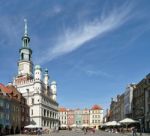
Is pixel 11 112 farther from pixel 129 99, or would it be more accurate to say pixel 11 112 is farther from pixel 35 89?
pixel 35 89

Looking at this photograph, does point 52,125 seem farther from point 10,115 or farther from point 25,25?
point 10,115

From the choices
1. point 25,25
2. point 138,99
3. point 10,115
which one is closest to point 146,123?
point 138,99

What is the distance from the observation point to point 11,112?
94250 mm

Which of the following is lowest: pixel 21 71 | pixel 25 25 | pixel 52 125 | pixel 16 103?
pixel 52 125

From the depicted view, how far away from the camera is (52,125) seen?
161875 mm

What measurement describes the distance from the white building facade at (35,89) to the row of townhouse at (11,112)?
88.8 ft

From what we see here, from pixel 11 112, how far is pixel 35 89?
50.8 meters

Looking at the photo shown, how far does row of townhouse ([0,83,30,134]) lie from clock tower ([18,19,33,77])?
1645 inches

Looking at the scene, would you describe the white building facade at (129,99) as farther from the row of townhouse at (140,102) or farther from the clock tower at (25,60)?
the clock tower at (25,60)

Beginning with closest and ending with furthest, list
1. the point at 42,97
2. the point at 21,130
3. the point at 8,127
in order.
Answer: the point at 8,127 → the point at 21,130 → the point at 42,97

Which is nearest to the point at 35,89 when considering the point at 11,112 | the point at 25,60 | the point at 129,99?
the point at 25,60

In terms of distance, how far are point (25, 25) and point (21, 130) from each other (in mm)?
66172

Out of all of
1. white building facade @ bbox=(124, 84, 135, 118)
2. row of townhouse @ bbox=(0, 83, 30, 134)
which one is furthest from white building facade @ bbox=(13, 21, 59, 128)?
white building facade @ bbox=(124, 84, 135, 118)

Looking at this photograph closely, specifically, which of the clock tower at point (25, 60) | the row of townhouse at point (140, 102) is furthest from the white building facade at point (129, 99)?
the clock tower at point (25, 60)
